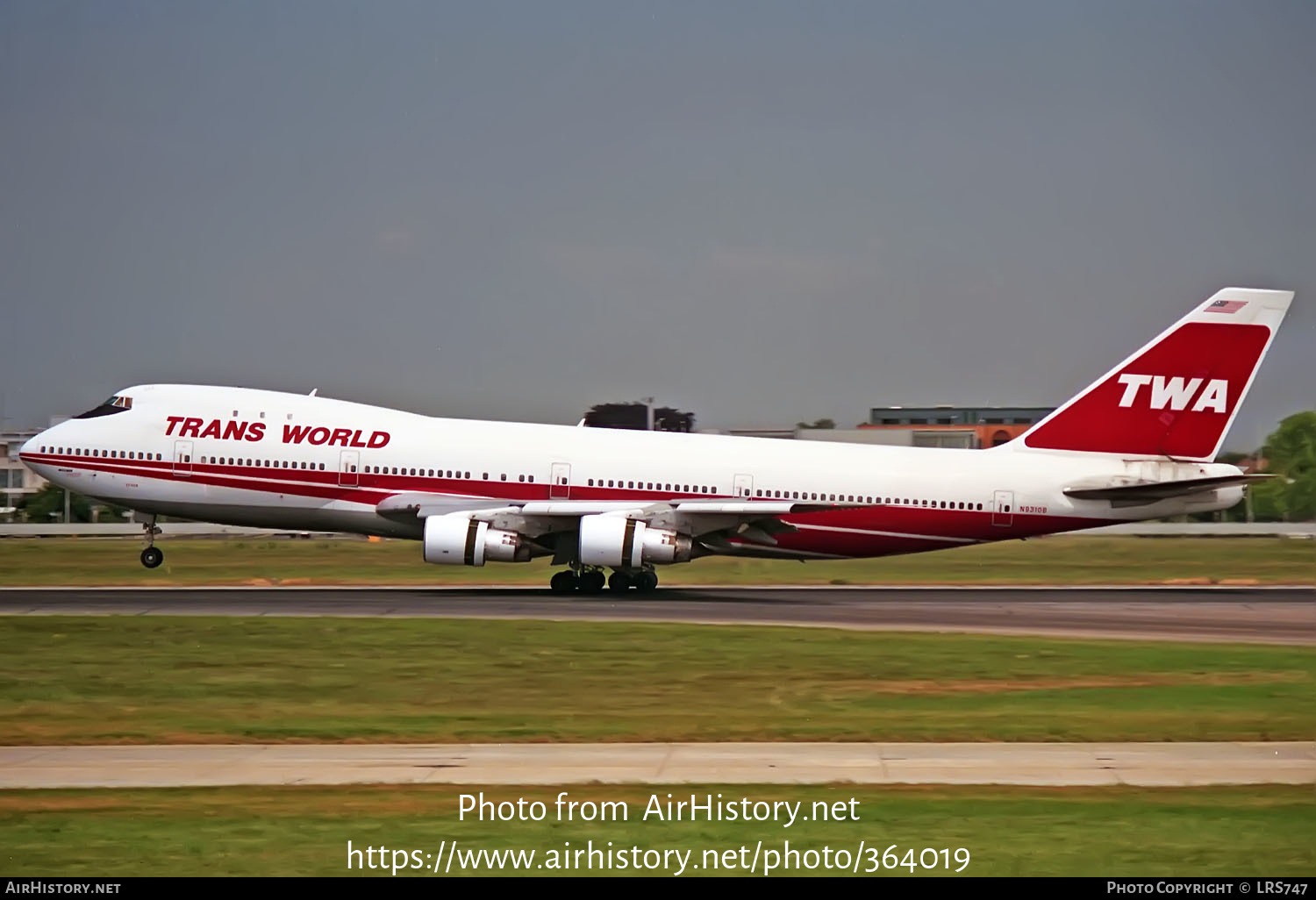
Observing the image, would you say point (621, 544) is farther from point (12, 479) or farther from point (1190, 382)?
point (12, 479)

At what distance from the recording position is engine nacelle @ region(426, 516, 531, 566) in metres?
37.8

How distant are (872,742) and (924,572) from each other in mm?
31097

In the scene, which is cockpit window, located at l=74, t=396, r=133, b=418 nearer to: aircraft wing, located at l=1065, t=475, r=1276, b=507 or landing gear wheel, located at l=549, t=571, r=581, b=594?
landing gear wheel, located at l=549, t=571, r=581, b=594

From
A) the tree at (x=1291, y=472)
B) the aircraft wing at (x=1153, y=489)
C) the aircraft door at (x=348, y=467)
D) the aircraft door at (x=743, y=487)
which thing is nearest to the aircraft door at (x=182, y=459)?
the aircraft door at (x=348, y=467)

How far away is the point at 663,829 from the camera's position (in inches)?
506

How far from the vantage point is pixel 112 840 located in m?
12.4

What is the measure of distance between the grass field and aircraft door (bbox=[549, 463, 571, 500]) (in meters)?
5.33

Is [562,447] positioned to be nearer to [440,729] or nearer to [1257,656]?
[1257,656]

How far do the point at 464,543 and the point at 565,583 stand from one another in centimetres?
361

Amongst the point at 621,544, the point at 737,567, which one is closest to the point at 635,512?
the point at 621,544

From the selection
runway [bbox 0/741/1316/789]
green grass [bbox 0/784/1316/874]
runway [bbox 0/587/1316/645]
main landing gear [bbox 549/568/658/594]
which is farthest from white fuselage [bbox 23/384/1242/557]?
green grass [bbox 0/784/1316/874]

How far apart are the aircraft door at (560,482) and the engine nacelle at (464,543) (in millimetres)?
2428
